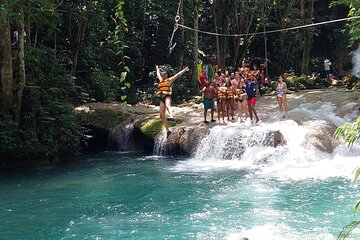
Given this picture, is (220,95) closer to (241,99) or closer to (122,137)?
(241,99)

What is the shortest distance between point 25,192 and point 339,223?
6954 mm

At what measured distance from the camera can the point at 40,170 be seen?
12727mm

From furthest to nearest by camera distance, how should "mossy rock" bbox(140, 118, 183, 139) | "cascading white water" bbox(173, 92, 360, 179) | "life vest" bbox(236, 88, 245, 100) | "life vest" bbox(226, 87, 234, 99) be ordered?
"mossy rock" bbox(140, 118, 183, 139), "life vest" bbox(226, 87, 234, 99), "life vest" bbox(236, 88, 245, 100), "cascading white water" bbox(173, 92, 360, 179)

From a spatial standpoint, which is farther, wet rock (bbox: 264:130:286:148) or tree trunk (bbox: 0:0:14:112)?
wet rock (bbox: 264:130:286:148)

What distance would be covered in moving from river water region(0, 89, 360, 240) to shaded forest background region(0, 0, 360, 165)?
1.49 metres

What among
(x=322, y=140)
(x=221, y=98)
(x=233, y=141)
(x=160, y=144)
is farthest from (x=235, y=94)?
(x=322, y=140)

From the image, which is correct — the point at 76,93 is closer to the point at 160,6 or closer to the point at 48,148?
the point at 48,148

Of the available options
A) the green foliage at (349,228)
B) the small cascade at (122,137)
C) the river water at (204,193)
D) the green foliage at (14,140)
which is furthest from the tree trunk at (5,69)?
the green foliage at (349,228)

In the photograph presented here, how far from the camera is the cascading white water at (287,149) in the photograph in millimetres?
11398

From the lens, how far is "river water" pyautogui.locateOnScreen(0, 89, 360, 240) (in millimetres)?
7062

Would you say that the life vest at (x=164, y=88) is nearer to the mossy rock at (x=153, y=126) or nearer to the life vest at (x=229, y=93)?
the life vest at (x=229, y=93)

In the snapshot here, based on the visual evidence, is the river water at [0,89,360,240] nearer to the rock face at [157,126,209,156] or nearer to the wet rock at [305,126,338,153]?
the wet rock at [305,126,338,153]

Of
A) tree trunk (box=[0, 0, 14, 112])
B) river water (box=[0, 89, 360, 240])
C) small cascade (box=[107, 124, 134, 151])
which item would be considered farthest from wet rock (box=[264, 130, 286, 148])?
tree trunk (box=[0, 0, 14, 112])

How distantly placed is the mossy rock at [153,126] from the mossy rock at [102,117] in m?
1.29
